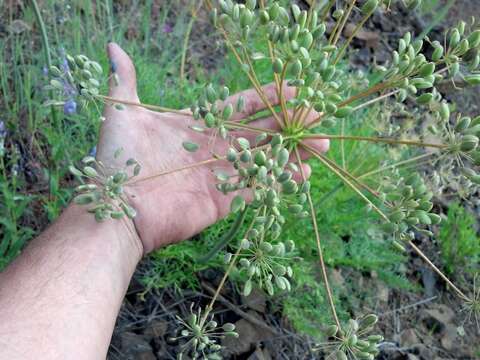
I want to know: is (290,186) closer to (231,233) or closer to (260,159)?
(260,159)

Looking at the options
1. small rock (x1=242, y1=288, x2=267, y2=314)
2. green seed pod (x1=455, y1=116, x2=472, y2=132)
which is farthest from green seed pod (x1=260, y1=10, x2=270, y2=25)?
small rock (x1=242, y1=288, x2=267, y2=314)

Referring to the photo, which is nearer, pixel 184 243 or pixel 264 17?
pixel 264 17

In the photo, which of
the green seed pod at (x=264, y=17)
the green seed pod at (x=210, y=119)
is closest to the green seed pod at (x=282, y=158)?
the green seed pod at (x=210, y=119)

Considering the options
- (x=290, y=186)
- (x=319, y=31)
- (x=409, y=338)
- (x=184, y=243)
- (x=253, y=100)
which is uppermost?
(x=319, y=31)

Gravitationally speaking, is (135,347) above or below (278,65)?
below

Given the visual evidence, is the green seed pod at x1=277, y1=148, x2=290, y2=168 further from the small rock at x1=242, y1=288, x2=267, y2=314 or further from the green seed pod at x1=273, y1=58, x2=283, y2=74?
the small rock at x1=242, y1=288, x2=267, y2=314

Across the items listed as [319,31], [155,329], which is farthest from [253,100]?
[155,329]

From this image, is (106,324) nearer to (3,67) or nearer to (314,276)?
(314,276)
